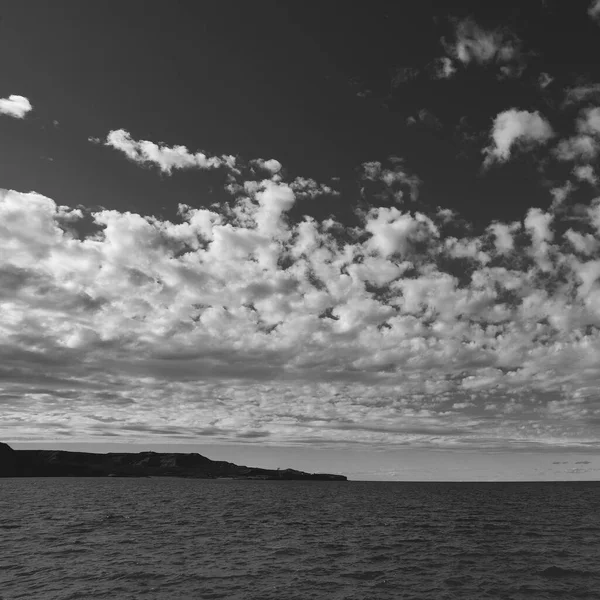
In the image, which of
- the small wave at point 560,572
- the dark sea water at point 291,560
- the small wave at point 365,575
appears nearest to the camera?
the dark sea water at point 291,560

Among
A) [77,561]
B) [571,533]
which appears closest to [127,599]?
[77,561]

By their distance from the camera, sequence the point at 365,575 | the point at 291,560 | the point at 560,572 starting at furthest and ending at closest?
the point at 291,560 → the point at 560,572 → the point at 365,575

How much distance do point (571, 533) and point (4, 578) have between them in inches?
2633

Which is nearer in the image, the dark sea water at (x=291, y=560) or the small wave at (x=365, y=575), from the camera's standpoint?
the dark sea water at (x=291, y=560)

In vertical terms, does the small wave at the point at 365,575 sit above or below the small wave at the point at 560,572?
below

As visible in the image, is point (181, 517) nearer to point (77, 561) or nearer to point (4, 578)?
point (77, 561)

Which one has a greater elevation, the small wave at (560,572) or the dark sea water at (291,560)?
the small wave at (560,572)

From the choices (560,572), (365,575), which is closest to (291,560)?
(365,575)

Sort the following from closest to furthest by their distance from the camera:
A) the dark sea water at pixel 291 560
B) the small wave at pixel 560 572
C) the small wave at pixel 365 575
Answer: the dark sea water at pixel 291 560, the small wave at pixel 365 575, the small wave at pixel 560 572

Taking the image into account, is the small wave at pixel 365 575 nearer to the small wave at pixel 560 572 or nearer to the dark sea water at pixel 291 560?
the dark sea water at pixel 291 560

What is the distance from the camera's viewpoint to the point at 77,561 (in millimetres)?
42062

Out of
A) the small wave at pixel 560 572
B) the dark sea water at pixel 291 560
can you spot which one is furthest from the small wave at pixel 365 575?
the small wave at pixel 560 572

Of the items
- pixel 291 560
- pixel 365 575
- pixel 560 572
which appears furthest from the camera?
pixel 291 560

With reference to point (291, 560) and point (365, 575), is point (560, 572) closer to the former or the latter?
point (365, 575)
